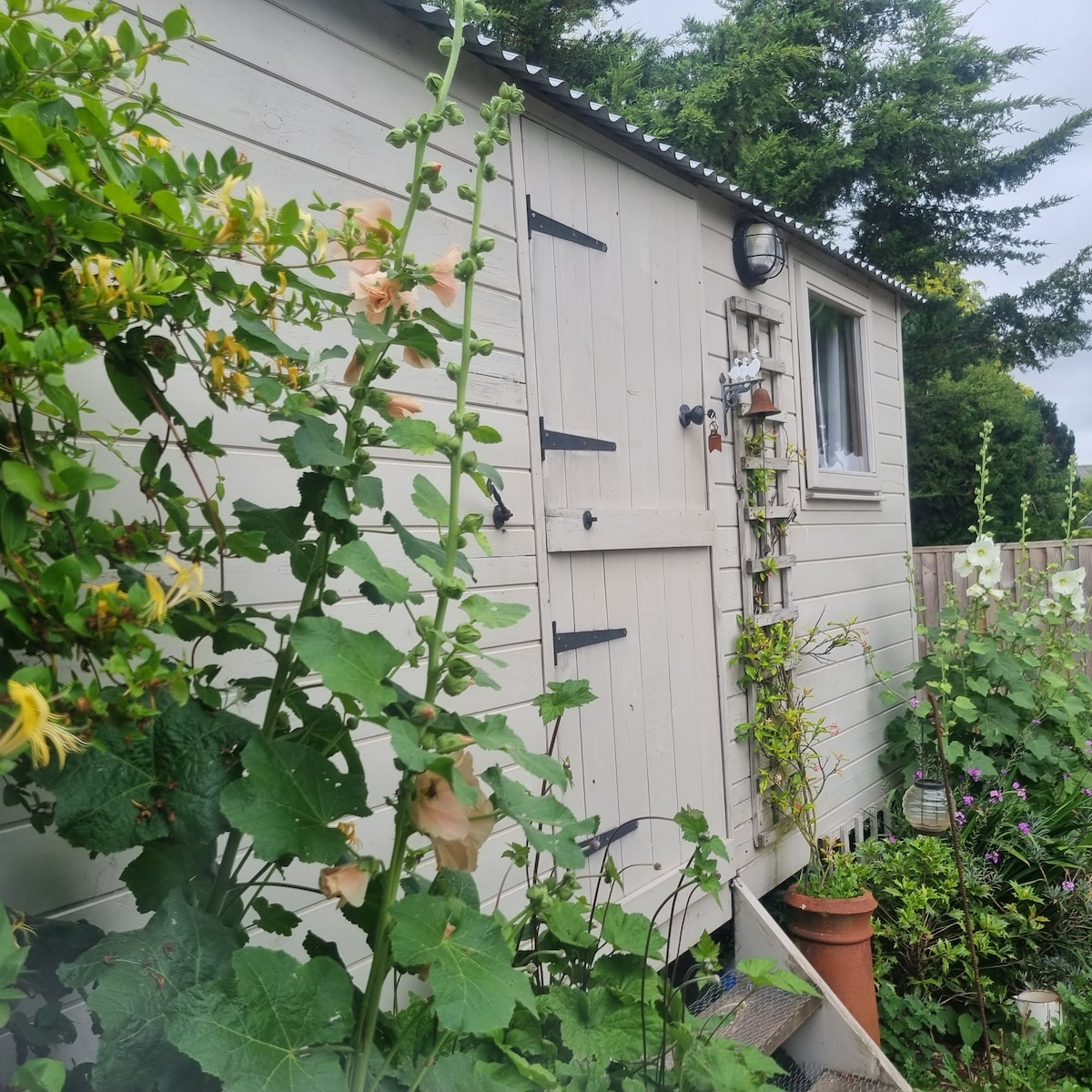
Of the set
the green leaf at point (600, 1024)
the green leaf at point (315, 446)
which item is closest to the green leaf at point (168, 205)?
the green leaf at point (315, 446)

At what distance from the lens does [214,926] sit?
889 mm

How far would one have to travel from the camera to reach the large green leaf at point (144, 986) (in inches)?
31.1

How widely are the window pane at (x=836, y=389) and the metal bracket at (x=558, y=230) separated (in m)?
1.87

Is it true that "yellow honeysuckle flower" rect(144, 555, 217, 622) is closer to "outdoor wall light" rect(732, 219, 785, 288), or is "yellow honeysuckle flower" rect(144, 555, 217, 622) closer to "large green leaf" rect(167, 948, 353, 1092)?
"large green leaf" rect(167, 948, 353, 1092)

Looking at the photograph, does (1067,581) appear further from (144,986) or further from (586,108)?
(144,986)

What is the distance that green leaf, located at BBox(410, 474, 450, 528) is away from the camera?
36.9 inches

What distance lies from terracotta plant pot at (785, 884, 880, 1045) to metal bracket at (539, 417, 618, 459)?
5.63ft

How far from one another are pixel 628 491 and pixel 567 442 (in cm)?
32

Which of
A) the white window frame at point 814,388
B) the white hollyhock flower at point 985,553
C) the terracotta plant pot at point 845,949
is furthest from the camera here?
the white hollyhock flower at point 985,553

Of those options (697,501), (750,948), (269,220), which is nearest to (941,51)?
(697,501)

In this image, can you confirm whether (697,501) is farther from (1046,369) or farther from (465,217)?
(1046,369)

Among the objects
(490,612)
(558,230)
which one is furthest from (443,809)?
(558,230)

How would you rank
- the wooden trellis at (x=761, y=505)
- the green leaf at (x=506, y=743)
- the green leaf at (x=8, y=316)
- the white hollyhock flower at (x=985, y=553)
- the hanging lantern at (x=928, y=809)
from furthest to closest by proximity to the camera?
the white hollyhock flower at (x=985, y=553) → the hanging lantern at (x=928, y=809) → the wooden trellis at (x=761, y=505) → the green leaf at (x=506, y=743) → the green leaf at (x=8, y=316)

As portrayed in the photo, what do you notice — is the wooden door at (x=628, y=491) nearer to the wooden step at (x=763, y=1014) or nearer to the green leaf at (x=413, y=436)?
the wooden step at (x=763, y=1014)
